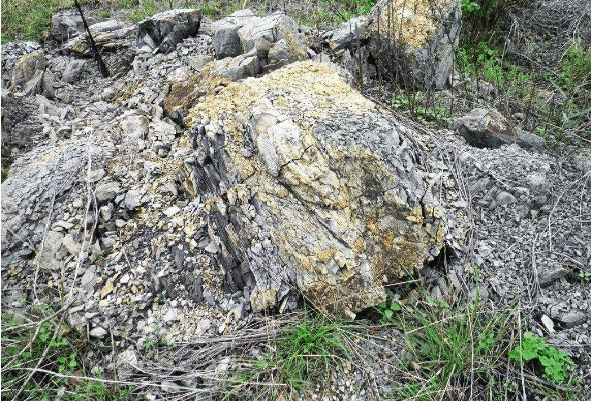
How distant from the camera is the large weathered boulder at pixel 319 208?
7.26 feet

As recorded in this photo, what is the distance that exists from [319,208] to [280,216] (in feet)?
0.71

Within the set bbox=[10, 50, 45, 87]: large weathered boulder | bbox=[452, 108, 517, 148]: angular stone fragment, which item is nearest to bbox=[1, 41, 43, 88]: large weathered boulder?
bbox=[10, 50, 45, 87]: large weathered boulder

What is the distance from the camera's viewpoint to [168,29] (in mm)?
3785

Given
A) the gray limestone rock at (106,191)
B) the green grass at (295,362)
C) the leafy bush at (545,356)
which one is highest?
the gray limestone rock at (106,191)

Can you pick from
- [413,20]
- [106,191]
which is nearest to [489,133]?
[413,20]

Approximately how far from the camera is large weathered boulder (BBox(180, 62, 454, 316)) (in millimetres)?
2213

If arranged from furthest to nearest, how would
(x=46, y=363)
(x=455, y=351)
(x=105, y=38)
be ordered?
(x=105, y=38), (x=46, y=363), (x=455, y=351)

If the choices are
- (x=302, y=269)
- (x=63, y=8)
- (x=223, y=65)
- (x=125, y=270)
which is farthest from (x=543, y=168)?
(x=63, y=8)

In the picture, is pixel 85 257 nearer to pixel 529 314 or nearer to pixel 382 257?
pixel 382 257

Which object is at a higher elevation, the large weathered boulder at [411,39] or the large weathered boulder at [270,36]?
the large weathered boulder at [270,36]

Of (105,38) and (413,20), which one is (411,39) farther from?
(105,38)

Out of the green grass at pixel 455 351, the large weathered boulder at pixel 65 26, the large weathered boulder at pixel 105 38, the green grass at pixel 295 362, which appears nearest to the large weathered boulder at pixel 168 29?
the large weathered boulder at pixel 105 38

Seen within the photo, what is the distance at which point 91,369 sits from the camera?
7.20 ft

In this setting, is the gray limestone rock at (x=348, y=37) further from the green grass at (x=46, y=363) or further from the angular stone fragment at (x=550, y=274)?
the green grass at (x=46, y=363)
